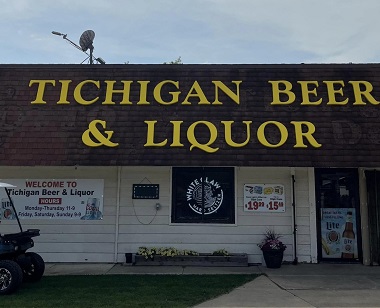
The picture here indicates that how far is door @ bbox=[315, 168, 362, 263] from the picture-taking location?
10898mm

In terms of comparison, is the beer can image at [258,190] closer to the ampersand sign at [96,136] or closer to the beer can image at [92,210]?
the ampersand sign at [96,136]

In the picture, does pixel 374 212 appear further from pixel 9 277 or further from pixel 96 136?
pixel 9 277

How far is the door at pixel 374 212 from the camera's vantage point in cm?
1041

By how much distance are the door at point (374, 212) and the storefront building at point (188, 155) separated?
3 cm

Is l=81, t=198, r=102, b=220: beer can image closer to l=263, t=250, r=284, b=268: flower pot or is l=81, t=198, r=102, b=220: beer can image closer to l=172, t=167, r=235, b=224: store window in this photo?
l=172, t=167, r=235, b=224: store window

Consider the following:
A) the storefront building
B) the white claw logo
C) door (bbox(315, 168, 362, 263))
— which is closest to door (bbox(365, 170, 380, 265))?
the storefront building

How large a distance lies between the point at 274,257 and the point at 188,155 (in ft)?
11.5

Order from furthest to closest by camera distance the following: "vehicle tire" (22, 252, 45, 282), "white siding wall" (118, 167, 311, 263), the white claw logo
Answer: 1. the white claw logo
2. "white siding wall" (118, 167, 311, 263)
3. "vehicle tire" (22, 252, 45, 282)

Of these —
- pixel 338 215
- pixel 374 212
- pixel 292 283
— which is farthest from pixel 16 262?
pixel 374 212

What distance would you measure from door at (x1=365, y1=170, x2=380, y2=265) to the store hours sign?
7506 millimetres

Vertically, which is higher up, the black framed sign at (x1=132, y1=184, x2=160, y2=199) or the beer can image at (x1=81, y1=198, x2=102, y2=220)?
the black framed sign at (x1=132, y1=184, x2=160, y2=199)

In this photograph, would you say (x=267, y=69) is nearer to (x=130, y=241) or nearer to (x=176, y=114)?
(x=176, y=114)

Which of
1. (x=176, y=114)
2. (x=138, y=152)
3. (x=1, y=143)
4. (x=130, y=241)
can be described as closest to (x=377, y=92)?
(x=176, y=114)

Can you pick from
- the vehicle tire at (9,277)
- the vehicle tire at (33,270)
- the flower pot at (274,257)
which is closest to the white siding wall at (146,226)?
the flower pot at (274,257)
